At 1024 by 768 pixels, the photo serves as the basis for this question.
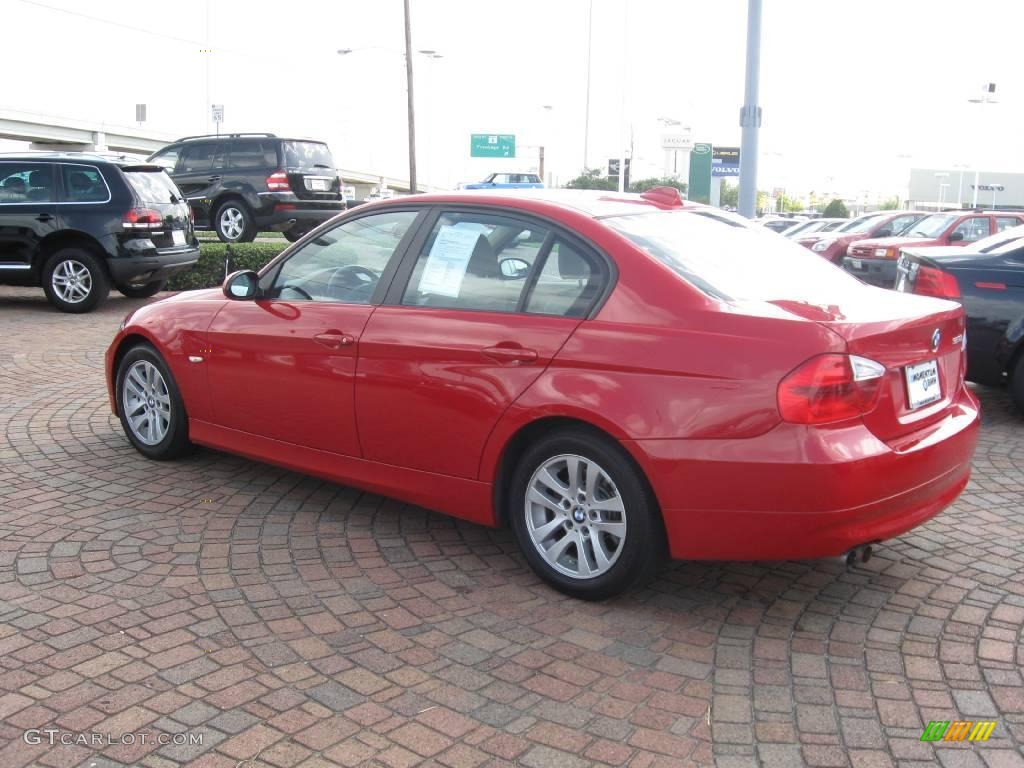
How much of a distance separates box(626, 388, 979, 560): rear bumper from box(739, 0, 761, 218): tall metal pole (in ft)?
33.7

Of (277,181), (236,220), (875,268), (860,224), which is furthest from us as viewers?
(860,224)

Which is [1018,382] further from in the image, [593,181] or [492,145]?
[492,145]

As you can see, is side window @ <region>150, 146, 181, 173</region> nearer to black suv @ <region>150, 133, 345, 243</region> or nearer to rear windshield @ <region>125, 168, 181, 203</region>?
black suv @ <region>150, 133, 345, 243</region>

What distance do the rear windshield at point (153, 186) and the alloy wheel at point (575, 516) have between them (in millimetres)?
9747

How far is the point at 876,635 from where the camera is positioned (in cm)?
393

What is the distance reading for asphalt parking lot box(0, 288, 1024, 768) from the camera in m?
3.19

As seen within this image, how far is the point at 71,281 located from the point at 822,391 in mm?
10876

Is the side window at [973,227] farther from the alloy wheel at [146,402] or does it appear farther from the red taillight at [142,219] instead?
the alloy wheel at [146,402]

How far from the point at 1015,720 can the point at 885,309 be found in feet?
5.29

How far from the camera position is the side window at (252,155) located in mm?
18562

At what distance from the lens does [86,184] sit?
1241cm

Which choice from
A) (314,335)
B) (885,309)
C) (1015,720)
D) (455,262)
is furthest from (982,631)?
(314,335)

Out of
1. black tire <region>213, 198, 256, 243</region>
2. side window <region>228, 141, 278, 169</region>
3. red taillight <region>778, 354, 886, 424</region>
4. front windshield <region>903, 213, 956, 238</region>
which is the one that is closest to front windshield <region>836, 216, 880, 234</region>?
front windshield <region>903, 213, 956, 238</region>

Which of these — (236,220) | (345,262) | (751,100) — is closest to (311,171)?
(236,220)
